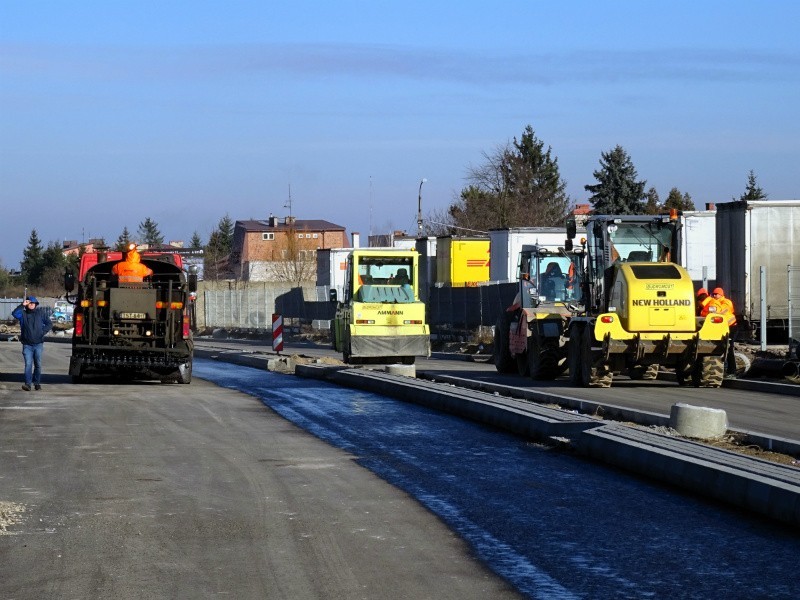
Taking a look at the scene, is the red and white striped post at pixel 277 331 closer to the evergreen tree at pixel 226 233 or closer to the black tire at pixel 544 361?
the black tire at pixel 544 361

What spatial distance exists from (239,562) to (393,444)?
20.3 feet

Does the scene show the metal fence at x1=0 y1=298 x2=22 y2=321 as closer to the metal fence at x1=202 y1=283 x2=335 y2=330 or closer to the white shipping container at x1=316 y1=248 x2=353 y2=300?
the metal fence at x1=202 y1=283 x2=335 y2=330

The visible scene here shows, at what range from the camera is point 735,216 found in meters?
33.1

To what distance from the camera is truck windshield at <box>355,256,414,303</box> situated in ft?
110

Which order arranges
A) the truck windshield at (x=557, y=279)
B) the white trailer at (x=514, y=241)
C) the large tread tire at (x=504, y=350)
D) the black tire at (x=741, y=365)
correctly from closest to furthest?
1. the black tire at (x=741, y=365)
2. the truck windshield at (x=557, y=279)
3. the large tread tire at (x=504, y=350)
4. the white trailer at (x=514, y=241)

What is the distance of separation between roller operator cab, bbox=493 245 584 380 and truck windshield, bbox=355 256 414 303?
212 inches

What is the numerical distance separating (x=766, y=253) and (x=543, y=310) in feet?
30.7

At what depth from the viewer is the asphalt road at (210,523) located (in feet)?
22.5

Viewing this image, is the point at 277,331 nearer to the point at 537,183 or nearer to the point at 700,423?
the point at 700,423

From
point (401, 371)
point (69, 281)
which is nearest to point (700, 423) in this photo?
point (401, 371)

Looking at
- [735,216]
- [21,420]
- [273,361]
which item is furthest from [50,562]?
[735,216]

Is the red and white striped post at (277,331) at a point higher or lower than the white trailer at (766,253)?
lower

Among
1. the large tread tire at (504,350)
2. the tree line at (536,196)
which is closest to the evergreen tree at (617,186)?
the tree line at (536,196)

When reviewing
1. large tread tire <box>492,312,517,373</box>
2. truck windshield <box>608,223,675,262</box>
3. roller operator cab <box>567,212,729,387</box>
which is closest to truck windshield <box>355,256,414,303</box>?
large tread tire <box>492,312,517,373</box>
